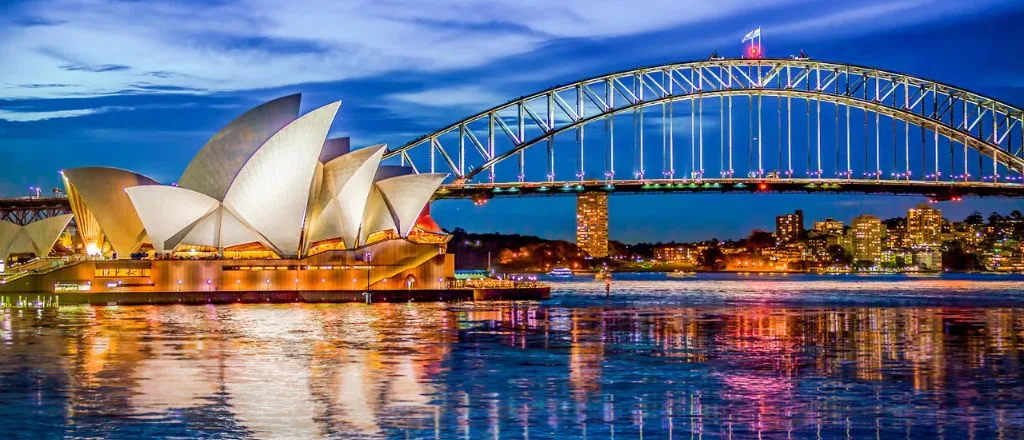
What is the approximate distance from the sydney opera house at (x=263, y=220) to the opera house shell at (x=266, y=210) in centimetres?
6

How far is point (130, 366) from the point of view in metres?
Answer: 28.9

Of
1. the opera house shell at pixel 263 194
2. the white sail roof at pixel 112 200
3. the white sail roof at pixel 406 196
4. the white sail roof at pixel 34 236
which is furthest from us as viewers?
the white sail roof at pixel 34 236

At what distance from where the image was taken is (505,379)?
2689cm

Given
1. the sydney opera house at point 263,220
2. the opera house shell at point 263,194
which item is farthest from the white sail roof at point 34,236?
the opera house shell at point 263,194

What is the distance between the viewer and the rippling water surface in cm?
1998

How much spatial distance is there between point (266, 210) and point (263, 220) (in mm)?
731

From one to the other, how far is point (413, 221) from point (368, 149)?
864 centimetres

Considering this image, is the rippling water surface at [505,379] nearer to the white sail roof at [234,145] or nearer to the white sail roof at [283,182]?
the white sail roof at [283,182]

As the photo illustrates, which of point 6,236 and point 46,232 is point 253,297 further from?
point 6,236

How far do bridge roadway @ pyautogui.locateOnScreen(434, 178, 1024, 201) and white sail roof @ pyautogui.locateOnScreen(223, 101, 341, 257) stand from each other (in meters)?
26.3

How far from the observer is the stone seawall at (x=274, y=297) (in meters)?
63.3

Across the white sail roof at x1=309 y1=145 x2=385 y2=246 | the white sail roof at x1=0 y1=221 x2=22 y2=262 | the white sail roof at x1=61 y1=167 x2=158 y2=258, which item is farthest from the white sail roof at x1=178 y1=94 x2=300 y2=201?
the white sail roof at x1=0 y1=221 x2=22 y2=262

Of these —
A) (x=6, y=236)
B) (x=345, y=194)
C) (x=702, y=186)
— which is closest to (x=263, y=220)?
(x=345, y=194)

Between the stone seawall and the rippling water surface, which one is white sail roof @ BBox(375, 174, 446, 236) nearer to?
the stone seawall
